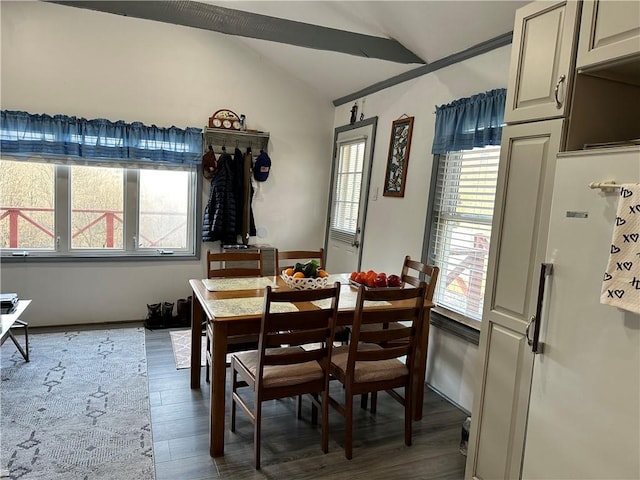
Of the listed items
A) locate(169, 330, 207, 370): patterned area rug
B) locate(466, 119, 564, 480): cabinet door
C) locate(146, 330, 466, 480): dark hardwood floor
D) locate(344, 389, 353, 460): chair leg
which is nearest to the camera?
locate(466, 119, 564, 480): cabinet door

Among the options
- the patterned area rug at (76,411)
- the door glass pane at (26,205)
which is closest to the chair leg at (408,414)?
the patterned area rug at (76,411)

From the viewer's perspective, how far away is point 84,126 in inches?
157

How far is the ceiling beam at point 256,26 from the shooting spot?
2900 mm

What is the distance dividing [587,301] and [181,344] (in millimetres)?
3271

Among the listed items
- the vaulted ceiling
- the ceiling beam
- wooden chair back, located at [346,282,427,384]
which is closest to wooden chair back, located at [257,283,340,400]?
wooden chair back, located at [346,282,427,384]

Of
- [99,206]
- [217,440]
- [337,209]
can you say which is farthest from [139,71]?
[217,440]

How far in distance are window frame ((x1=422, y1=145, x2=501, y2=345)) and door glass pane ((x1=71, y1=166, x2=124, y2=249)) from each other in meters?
3.00

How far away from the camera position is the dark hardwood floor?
2.22m

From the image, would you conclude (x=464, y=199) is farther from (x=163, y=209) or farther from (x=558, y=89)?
(x=163, y=209)

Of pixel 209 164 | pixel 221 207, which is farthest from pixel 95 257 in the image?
pixel 209 164

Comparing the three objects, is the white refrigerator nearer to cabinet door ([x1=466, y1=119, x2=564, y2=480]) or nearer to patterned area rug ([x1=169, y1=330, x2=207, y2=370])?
cabinet door ([x1=466, y1=119, x2=564, y2=480])

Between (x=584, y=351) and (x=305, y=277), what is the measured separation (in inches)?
63.1

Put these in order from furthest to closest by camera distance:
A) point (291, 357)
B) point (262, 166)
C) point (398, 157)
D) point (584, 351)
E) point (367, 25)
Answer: point (262, 166) < point (398, 157) < point (367, 25) < point (291, 357) < point (584, 351)

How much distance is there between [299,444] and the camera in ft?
8.05
